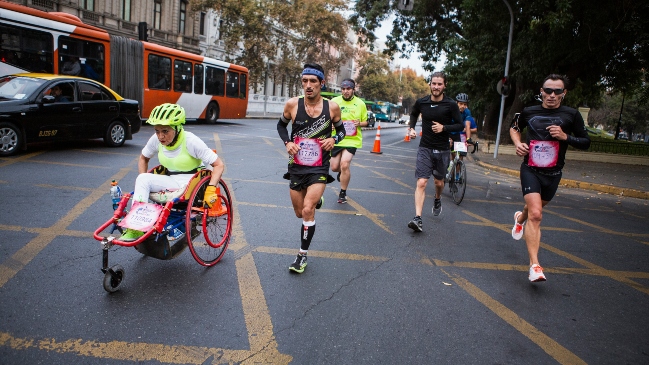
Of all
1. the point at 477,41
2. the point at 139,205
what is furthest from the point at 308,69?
the point at 477,41

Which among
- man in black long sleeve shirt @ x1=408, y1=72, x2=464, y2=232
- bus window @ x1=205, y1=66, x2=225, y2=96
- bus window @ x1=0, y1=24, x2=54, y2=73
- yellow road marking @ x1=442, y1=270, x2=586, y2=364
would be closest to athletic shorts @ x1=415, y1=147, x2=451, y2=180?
man in black long sleeve shirt @ x1=408, y1=72, x2=464, y2=232

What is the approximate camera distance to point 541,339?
11.0 feet

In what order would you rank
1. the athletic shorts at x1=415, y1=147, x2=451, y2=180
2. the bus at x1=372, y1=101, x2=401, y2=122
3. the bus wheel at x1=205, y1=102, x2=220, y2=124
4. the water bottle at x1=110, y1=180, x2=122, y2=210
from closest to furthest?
the water bottle at x1=110, y1=180, x2=122, y2=210, the athletic shorts at x1=415, y1=147, x2=451, y2=180, the bus wheel at x1=205, y1=102, x2=220, y2=124, the bus at x1=372, y1=101, x2=401, y2=122

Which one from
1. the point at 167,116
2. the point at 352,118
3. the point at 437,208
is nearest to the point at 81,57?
the point at 352,118

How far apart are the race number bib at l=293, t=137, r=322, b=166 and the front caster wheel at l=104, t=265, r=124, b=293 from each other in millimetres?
1766

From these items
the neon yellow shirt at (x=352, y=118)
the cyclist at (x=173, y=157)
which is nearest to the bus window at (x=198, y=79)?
the neon yellow shirt at (x=352, y=118)

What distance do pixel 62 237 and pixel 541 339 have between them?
14.3ft

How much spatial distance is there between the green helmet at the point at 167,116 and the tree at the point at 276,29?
31693 mm

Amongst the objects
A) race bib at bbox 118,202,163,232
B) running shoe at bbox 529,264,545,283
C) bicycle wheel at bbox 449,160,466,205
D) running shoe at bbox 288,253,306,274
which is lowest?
running shoe at bbox 288,253,306,274

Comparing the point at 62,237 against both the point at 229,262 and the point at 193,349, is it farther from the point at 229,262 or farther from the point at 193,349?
the point at 193,349

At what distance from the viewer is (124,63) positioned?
1741cm

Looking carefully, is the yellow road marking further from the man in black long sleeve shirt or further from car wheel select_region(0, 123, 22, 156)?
car wheel select_region(0, 123, 22, 156)

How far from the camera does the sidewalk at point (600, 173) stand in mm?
11844

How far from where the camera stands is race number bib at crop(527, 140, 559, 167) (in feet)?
15.5
